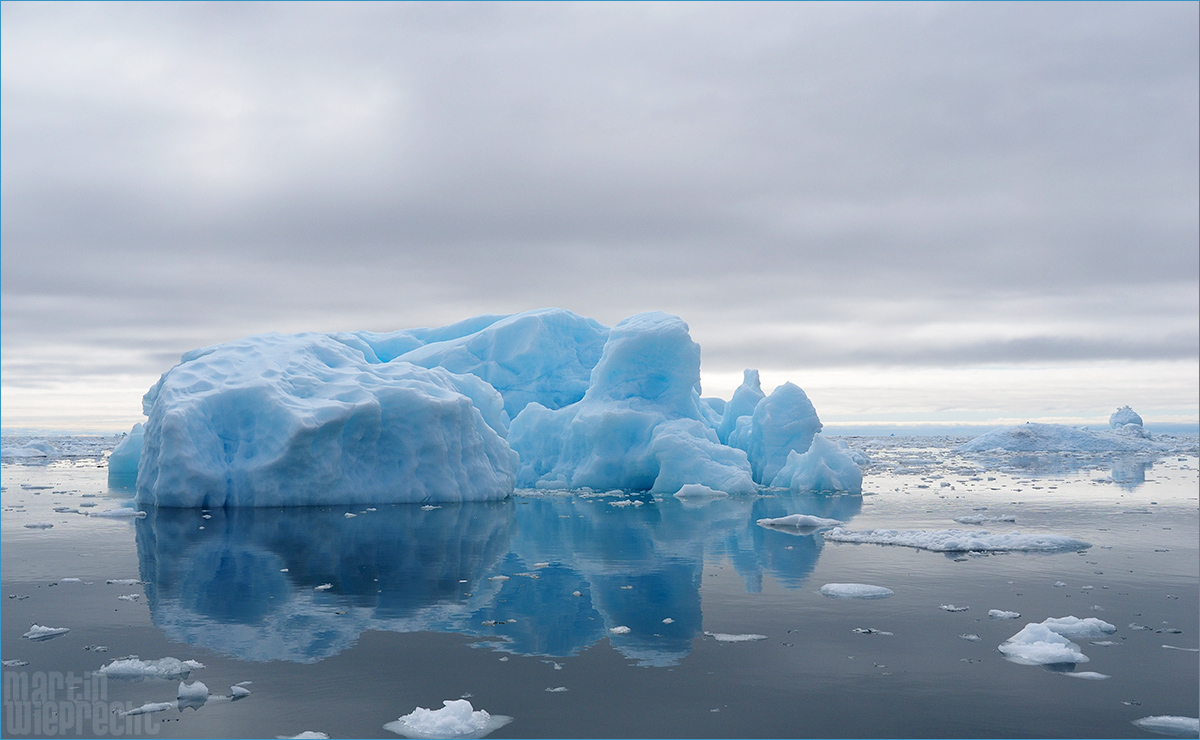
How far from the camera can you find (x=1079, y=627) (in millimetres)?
8430

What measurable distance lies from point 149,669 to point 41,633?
1935mm

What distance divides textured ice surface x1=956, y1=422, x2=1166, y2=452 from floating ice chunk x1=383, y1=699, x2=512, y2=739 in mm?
67875

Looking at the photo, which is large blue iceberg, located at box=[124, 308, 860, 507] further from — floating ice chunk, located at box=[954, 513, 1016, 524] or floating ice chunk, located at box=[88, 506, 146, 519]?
floating ice chunk, located at box=[954, 513, 1016, 524]

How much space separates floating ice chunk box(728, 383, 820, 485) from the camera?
2858cm

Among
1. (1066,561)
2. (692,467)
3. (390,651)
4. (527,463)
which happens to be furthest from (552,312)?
(390,651)

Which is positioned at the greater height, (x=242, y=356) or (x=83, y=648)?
(x=242, y=356)

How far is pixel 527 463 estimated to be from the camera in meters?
28.6

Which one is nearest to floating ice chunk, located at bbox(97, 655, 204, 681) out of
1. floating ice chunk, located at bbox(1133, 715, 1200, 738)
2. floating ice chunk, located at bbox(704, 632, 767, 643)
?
floating ice chunk, located at bbox(704, 632, 767, 643)

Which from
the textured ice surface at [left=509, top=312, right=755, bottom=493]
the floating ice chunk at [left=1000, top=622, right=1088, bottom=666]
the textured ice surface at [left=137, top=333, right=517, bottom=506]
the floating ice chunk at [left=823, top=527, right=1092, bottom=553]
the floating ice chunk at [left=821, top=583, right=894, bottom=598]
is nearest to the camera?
the floating ice chunk at [left=1000, top=622, right=1088, bottom=666]

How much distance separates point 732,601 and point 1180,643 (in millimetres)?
4245

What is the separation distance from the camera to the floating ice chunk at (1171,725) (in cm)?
590

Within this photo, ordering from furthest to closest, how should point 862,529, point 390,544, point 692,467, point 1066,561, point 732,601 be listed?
point 692,467 < point 862,529 < point 390,544 < point 1066,561 < point 732,601

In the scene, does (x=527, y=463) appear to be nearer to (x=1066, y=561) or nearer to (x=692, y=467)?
(x=692, y=467)

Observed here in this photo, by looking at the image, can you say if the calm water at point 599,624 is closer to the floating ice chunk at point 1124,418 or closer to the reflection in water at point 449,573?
the reflection in water at point 449,573
